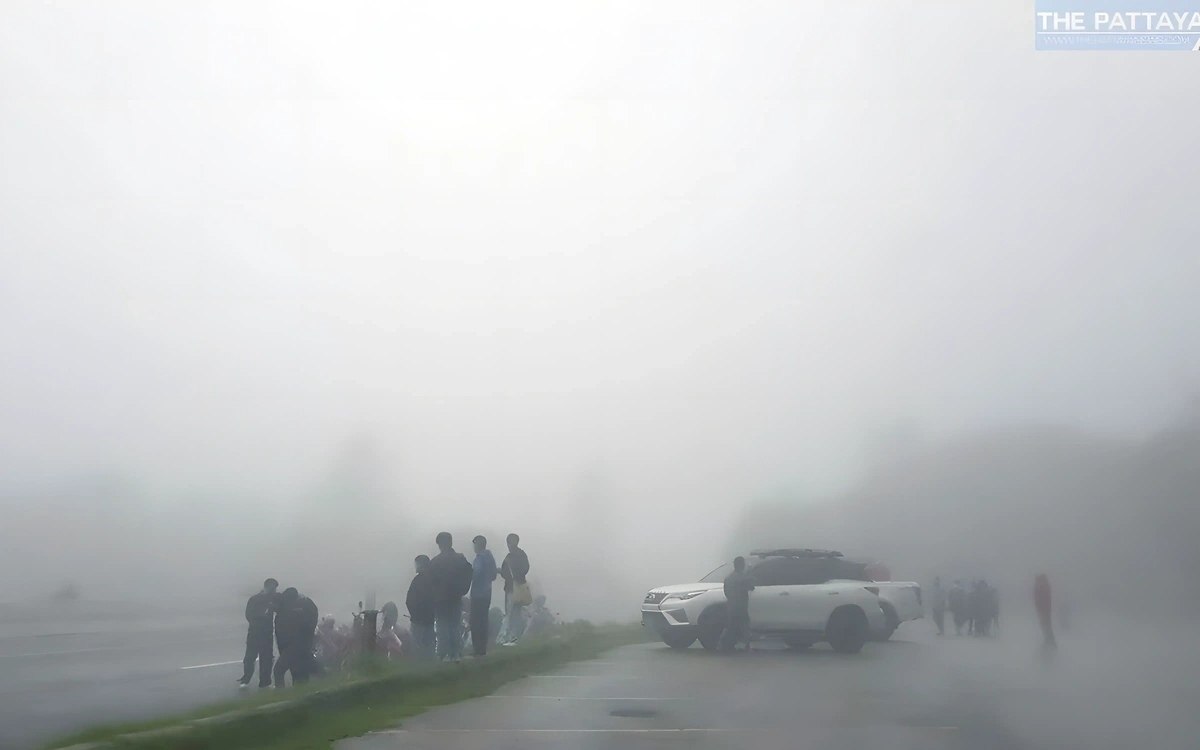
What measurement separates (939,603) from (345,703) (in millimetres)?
2813

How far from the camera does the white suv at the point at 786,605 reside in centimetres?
468

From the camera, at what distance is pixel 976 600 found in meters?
4.73

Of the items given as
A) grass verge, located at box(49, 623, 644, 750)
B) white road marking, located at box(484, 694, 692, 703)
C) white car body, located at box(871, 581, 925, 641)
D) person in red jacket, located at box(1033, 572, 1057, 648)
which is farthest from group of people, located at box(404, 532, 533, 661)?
person in red jacket, located at box(1033, 572, 1057, 648)

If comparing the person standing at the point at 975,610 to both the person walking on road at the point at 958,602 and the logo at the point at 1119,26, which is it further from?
the logo at the point at 1119,26

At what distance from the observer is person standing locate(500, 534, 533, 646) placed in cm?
464

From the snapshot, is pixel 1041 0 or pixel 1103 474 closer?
pixel 1103 474

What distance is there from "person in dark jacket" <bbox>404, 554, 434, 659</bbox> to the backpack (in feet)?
0.36

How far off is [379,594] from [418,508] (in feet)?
1.67

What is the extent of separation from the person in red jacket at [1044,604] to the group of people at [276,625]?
3.20m

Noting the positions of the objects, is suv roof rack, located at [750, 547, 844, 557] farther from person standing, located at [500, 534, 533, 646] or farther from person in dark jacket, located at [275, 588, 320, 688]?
person in dark jacket, located at [275, 588, 320, 688]

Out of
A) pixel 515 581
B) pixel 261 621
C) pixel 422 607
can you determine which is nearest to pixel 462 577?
pixel 515 581

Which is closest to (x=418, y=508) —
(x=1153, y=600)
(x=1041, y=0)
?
(x=1153, y=600)

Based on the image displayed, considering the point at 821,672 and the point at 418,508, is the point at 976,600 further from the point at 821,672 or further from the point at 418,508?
the point at 418,508

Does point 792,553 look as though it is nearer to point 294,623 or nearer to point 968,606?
point 968,606
